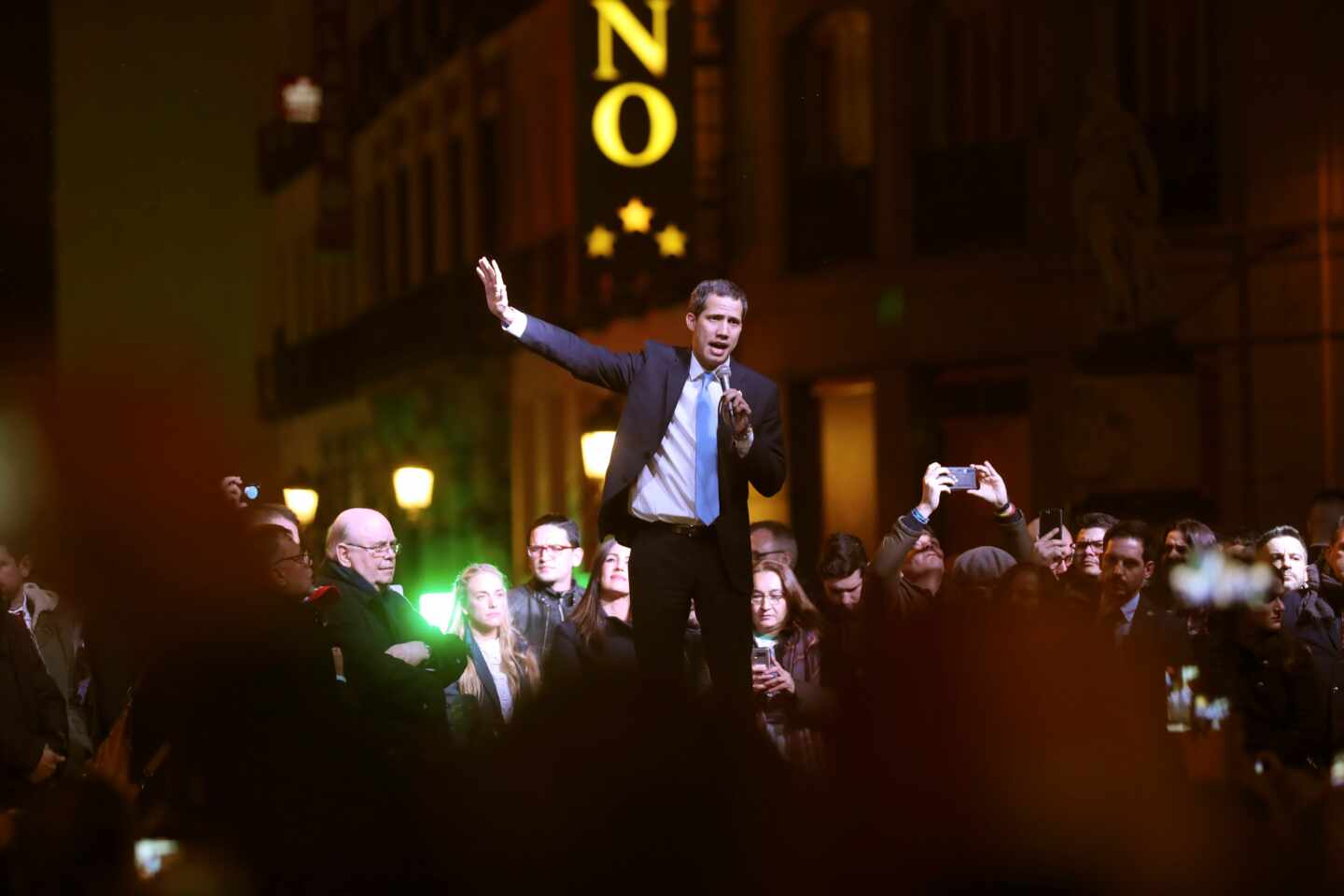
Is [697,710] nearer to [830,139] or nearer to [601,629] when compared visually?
[601,629]

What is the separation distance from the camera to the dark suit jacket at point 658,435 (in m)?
7.83

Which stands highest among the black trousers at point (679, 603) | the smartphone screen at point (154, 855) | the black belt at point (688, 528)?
the black belt at point (688, 528)

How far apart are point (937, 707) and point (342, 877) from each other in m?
2.28

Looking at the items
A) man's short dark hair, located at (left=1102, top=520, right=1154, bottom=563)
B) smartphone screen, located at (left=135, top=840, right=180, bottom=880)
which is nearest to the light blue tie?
smartphone screen, located at (left=135, top=840, right=180, bottom=880)

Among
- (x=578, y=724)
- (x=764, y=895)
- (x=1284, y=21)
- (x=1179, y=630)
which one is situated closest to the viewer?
(x=764, y=895)

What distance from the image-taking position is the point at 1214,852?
6289 millimetres

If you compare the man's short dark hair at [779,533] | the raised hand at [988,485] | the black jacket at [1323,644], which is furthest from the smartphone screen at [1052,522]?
the raised hand at [988,485]

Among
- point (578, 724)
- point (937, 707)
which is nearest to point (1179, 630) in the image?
point (937, 707)

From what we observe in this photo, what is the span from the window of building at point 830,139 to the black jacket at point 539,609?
13.4 metres

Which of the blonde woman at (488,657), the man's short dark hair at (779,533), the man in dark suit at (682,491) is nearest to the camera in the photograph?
the man in dark suit at (682,491)

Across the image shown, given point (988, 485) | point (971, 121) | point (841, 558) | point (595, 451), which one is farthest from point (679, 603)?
point (971, 121)

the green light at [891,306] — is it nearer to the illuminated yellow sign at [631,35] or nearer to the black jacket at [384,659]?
the illuminated yellow sign at [631,35]

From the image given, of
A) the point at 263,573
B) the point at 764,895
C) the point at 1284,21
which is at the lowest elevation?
the point at 764,895

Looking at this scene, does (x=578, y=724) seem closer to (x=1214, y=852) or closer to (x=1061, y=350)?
(x=1214, y=852)
